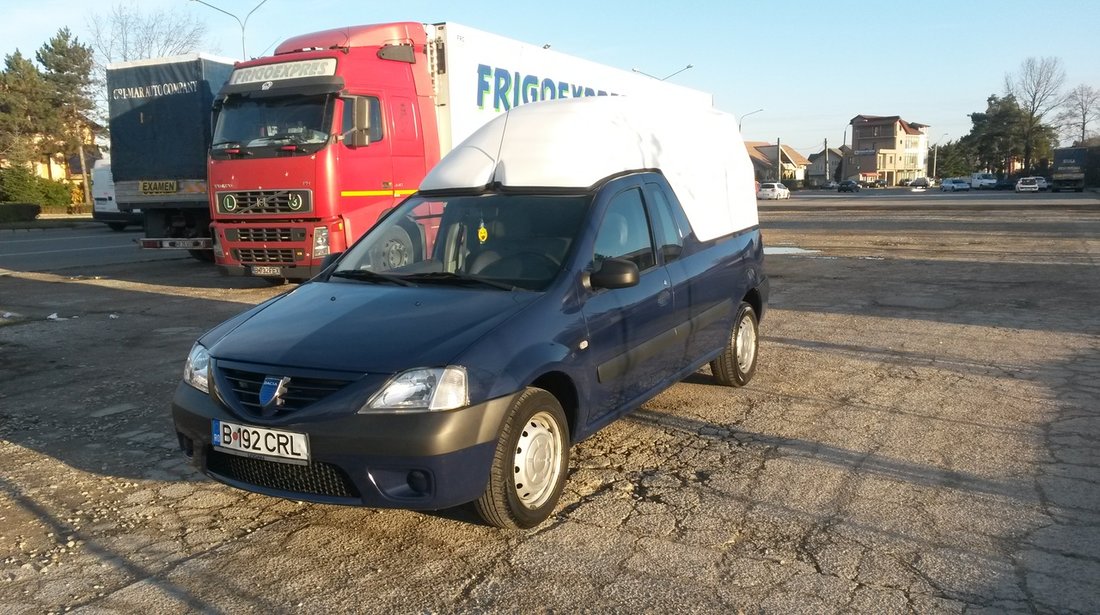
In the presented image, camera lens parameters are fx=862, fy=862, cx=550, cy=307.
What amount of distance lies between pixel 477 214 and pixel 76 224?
33.3m

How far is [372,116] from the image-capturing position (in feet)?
36.6

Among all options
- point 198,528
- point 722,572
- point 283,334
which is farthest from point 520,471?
point 198,528

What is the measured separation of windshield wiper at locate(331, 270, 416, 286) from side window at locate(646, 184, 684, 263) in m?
1.59

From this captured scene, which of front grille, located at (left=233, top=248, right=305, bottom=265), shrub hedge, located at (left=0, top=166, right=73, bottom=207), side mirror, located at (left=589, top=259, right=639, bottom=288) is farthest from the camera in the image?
shrub hedge, located at (left=0, top=166, right=73, bottom=207)

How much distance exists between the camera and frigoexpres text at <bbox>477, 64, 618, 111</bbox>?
12352 mm

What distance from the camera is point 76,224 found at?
33.0 meters

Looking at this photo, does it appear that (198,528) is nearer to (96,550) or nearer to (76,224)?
(96,550)

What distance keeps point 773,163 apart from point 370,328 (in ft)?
406

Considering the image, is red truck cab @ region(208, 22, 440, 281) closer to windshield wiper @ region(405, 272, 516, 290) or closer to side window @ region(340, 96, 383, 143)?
side window @ region(340, 96, 383, 143)

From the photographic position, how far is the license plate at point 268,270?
1148 centimetres

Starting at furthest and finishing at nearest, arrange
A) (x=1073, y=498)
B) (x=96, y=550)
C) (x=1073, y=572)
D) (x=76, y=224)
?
(x=76, y=224) < (x=1073, y=498) < (x=96, y=550) < (x=1073, y=572)

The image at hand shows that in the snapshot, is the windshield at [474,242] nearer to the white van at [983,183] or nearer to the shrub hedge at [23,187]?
the shrub hedge at [23,187]

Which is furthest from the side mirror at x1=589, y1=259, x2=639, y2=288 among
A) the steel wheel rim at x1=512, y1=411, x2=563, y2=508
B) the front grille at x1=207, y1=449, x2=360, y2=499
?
the front grille at x1=207, y1=449, x2=360, y2=499

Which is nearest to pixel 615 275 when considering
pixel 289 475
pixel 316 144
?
pixel 289 475
